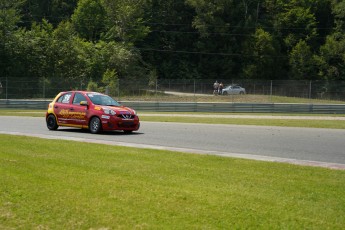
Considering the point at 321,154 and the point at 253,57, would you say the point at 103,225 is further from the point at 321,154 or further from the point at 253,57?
the point at 253,57

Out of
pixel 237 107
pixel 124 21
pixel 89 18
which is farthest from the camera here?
pixel 89 18

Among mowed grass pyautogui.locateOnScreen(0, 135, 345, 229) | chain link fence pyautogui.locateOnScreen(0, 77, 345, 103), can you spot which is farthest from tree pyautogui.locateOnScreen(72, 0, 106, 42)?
mowed grass pyautogui.locateOnScreen(0, 135, 345, 229)

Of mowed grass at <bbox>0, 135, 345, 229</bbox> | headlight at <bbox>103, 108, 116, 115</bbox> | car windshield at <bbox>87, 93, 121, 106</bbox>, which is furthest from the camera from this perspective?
car windshield at <bbox>87, 93, 121, 106</bbox>

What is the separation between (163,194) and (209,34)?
236 feet

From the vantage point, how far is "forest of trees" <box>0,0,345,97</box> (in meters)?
70.8

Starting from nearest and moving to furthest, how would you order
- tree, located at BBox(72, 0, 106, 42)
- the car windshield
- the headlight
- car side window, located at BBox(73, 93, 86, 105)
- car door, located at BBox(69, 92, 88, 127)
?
the headlight < car door, located at BBox(69, 92, 88, 127) < the car windshield < car side window, located at BBox(73, 93, 86, 105) < tree, located at BBox(72, 0, 106, 42)

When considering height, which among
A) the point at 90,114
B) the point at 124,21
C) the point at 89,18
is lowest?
the point at 90,114

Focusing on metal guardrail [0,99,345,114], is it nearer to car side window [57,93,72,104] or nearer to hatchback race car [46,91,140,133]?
car side window [57,93,72,104]

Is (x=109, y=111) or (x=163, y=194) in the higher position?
(x=109, y=111)

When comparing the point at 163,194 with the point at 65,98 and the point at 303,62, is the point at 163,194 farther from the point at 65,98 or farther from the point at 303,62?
the point at 303,62

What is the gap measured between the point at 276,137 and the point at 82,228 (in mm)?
11836

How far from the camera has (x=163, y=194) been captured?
688 cm

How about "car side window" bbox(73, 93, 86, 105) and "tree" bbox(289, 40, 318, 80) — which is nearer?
"car side window" bbox(73, 93, 86, 105)

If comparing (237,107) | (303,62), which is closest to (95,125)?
(237,107)
